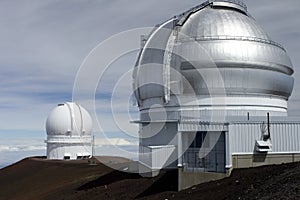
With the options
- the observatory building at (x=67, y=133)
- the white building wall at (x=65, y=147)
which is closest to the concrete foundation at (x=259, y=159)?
the observatory building at (x=67, y=133)

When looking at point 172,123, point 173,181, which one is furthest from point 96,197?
point 172,123

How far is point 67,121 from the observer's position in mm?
51438

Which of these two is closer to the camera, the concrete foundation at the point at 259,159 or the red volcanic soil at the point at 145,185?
the red volcanic soil at the point at 145,185

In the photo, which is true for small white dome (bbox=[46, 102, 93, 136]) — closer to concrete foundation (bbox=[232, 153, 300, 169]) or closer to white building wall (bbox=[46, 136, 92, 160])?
white building wall (bbox=[46, 136, 92, 160])

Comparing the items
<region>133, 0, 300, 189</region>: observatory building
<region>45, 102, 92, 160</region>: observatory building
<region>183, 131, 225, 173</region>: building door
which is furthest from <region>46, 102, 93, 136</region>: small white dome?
<region>183, 131, 225, 173</region>: building door

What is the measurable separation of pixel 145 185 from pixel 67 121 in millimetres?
31317

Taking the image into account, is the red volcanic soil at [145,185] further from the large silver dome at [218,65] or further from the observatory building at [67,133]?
the observatory building at [67,133]

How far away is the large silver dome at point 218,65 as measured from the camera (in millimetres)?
26719

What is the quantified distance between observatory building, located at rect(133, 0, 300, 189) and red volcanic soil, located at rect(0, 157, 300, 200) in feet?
7.21

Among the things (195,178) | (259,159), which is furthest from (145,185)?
(259,159)

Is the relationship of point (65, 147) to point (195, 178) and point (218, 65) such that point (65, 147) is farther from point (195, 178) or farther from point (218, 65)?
point (195, 178)

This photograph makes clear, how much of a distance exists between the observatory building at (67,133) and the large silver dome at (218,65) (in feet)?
78.5

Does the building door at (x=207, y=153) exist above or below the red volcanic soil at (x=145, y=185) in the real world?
above

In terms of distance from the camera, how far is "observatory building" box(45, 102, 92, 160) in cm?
5138
